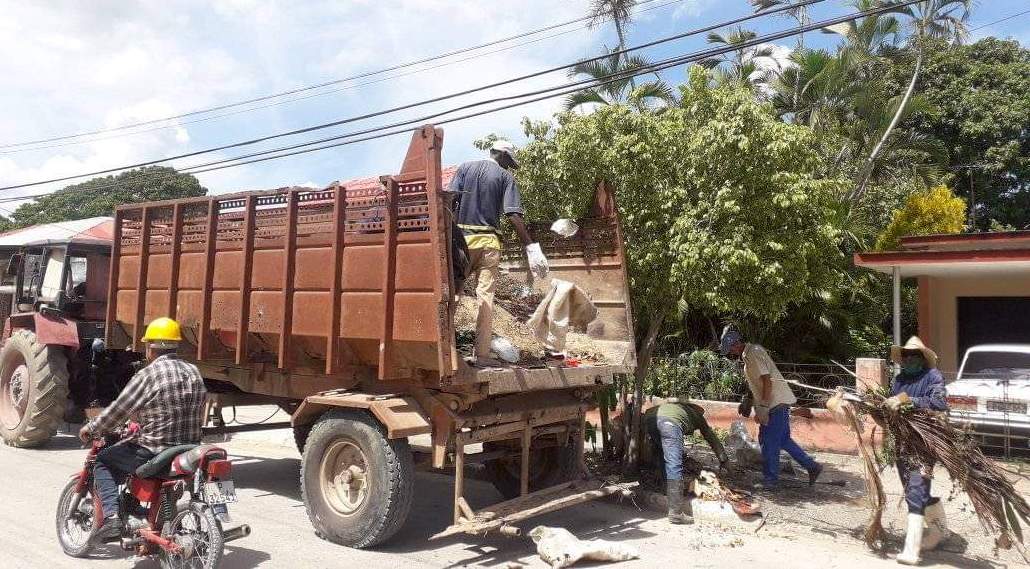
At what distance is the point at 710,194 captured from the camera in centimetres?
710

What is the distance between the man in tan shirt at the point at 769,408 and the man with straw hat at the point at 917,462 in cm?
174

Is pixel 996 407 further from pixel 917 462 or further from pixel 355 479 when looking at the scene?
pixel 355 479

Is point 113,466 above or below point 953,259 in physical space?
below

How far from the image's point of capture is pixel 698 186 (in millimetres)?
7176

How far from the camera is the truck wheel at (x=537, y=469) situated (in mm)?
6547

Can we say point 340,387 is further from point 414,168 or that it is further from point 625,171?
point 625,171

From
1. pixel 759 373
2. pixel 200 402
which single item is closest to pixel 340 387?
pixel 200 402

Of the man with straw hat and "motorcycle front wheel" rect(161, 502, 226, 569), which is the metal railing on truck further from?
the man with straw hat

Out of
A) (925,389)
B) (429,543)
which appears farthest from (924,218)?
(429,543)

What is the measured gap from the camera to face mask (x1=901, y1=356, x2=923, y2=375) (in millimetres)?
5805

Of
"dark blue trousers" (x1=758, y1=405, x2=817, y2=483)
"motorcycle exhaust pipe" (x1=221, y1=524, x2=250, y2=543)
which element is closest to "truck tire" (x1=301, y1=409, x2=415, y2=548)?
"motorcycle exhaust pipe" (x1=221, y1=524, x2=250, y2=543)

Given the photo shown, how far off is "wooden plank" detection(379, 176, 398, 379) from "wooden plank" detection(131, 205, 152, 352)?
10.8 feet

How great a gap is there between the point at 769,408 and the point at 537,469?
8.48 feet

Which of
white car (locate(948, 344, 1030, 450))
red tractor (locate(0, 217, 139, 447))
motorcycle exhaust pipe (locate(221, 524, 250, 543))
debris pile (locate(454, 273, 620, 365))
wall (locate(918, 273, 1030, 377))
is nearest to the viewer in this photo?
motorcycle exhaust pipe (locate(221, 524, 250, 543))
